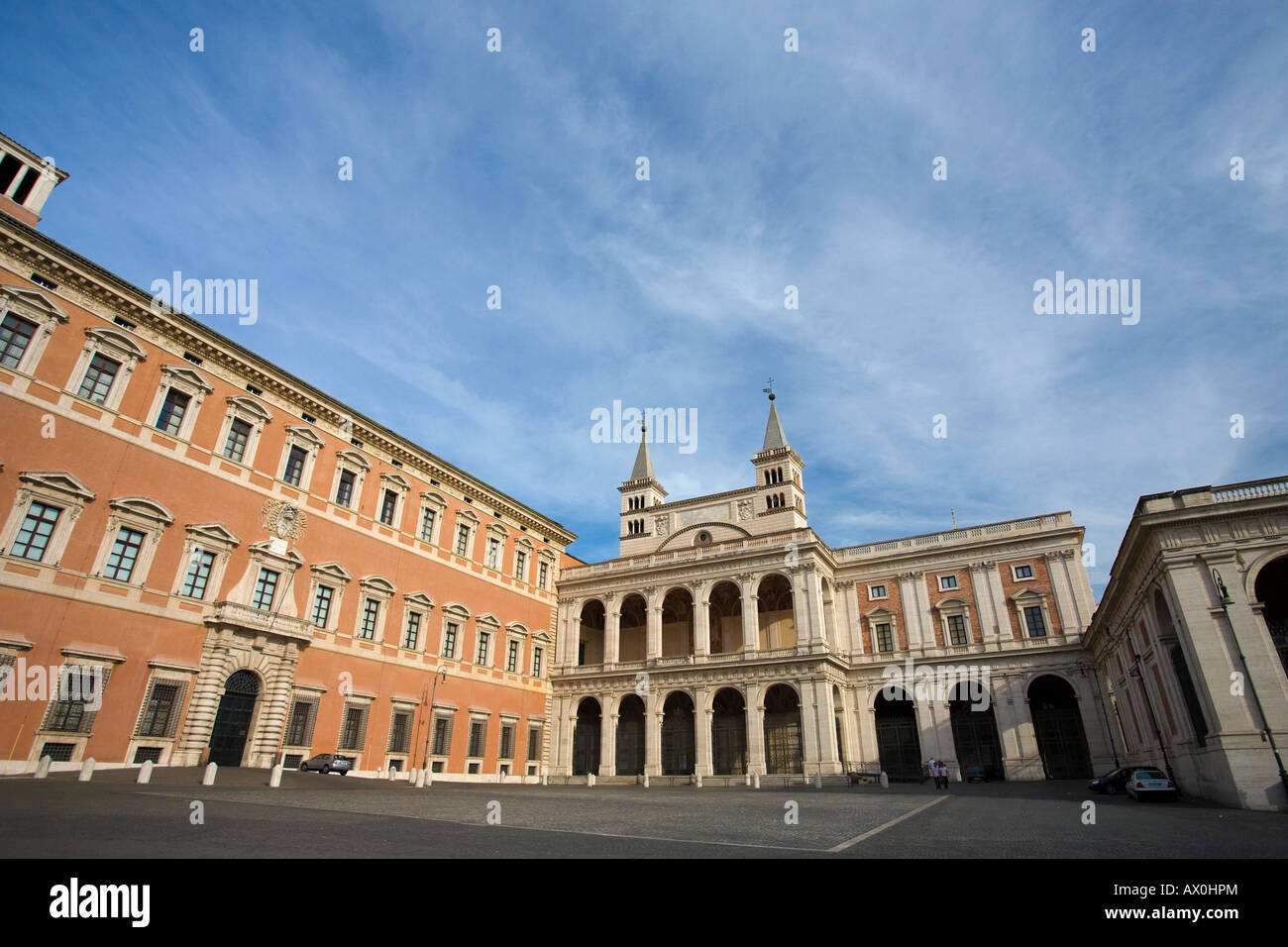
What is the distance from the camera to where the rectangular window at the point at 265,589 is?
2512cm

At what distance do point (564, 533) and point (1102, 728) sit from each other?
31.2m

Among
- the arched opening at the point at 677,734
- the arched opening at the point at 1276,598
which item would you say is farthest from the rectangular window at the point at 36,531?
the arched opening at the point at 1276,598

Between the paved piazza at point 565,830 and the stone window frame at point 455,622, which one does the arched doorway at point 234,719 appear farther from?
the stone window frame at point 455,622

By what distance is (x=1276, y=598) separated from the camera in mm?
20797

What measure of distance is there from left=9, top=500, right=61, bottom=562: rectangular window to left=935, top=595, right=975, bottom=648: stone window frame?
40206mm

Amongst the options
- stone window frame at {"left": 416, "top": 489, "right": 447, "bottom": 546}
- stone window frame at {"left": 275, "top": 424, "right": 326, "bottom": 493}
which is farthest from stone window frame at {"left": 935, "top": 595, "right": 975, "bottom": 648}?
stone window frame at {"left": 275, "top": 424, "right": 326, "bottom": 493}

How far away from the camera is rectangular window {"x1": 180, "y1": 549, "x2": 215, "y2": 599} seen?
2330 centimetres

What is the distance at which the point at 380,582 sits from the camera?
30156 mm

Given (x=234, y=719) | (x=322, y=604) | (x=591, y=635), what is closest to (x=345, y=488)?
(x=322, y=604)

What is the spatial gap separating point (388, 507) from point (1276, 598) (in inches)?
1337

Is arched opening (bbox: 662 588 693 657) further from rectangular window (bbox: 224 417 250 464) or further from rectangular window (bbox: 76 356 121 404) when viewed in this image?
rectangular window (bbox: 76 356 121 404)
